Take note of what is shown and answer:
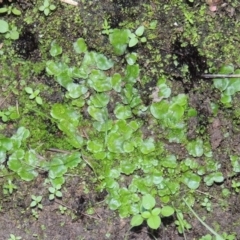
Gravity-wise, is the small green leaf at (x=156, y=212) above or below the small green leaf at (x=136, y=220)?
above

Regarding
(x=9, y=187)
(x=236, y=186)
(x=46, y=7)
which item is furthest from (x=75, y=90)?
(x=236, y=186)

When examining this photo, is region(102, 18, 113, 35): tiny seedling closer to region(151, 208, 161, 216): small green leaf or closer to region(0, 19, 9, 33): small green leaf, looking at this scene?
region(0, 19, 9, 33): small green leaf

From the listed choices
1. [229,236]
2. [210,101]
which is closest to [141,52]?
[210,101]

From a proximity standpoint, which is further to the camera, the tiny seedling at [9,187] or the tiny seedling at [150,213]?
the tiny seedling at [9,187]

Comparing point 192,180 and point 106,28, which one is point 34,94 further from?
point 192,180

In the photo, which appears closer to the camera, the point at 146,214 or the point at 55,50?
the point at 146,214

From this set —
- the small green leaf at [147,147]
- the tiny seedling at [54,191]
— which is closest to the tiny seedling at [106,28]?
the small green leaf at [147,147]

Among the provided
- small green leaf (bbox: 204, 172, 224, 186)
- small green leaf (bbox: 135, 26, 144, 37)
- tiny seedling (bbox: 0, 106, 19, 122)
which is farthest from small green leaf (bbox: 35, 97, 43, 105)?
small green leaf (bbox: 204, 172, 224, 186)

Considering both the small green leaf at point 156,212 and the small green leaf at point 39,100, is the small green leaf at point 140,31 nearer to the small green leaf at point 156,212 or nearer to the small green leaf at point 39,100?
the small green leaf at point 39,100
